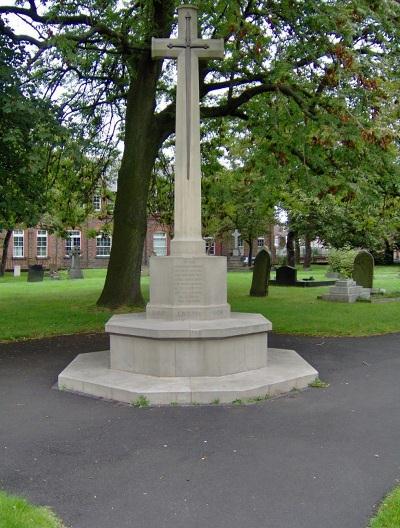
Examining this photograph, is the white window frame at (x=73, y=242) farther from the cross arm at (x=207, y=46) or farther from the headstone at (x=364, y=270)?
the cross arm at (x=207, y=46)

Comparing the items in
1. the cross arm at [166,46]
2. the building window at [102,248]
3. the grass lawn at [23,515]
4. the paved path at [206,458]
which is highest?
the cross arm at [166,46]

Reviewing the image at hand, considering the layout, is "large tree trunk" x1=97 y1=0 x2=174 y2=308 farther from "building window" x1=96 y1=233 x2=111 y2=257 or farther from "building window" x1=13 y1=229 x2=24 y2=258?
"building window" x1=96 y1=233 x2=111 y2=257

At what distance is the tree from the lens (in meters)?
10.1

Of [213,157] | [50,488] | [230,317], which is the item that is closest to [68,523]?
[50,488]

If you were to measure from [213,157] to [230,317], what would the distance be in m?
11.6

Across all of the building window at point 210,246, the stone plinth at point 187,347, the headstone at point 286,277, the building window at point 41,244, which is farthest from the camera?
the building window at point 210,246

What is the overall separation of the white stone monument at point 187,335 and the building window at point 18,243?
1863 inches

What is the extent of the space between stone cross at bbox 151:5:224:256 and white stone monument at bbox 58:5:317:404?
1 cm

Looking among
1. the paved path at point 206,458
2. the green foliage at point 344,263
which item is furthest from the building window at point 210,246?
the paved path at point 206,458

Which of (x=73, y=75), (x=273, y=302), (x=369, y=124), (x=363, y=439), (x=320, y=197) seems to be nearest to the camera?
(x=363, y=439)

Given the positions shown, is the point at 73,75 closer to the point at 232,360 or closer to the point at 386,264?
the point at 232,360

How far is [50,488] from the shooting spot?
3.94 m

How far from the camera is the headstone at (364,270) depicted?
18906mm


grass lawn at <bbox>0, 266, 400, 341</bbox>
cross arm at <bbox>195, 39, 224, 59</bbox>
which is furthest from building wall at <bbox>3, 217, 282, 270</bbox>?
cross arm at <bbox>195, 39, 224, 59</bbox>
